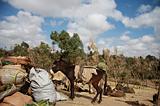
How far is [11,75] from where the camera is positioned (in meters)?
6.46

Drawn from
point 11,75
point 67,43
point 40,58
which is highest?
point 67,43

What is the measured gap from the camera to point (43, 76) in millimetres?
6426

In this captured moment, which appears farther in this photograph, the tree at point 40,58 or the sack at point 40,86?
the tree at point 40,58

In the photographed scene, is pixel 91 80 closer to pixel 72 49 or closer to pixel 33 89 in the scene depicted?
pixel 33 89

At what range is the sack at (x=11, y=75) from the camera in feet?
21.0

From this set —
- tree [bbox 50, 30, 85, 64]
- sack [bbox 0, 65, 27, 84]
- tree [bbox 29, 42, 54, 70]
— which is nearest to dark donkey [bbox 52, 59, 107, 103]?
sack [bbox 0, 65, 27, 84]

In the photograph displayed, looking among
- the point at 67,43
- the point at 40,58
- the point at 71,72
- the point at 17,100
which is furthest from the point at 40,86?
the point at 67,43

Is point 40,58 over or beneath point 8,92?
over

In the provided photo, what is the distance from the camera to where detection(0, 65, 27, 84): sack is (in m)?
6.39

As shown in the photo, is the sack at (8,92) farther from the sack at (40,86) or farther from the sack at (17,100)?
the sack at (40,86)

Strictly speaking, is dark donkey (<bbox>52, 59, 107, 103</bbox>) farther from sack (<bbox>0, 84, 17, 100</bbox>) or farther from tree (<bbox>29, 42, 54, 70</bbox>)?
sack (<bbox>0, 84, 17, 100</bbox>)

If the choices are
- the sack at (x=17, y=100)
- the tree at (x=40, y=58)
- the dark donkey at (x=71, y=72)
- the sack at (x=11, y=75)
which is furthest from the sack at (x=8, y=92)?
the tree at (x=40, y=58)

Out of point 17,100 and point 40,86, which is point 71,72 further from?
point 17,100

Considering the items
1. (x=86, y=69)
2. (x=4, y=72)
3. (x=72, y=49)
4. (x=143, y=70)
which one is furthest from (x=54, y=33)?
(x=4, y=72)
